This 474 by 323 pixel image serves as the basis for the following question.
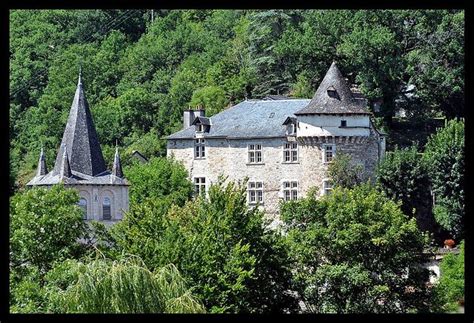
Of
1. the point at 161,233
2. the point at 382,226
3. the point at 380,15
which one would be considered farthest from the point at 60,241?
the point at 380,15

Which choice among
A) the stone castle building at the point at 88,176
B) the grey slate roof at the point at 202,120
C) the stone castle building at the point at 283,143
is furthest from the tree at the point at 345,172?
the stone castle building at the point at 88,176

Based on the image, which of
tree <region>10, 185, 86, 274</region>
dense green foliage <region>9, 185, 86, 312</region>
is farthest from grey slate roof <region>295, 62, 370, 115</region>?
tree <region>10, 185, 86, 274</region>

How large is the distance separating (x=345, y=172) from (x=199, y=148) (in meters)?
6.83

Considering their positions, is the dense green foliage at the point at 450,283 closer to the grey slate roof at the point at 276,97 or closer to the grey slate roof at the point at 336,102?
the grey slate roof at the point at 336,102

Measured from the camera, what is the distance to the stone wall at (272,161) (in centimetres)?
6016

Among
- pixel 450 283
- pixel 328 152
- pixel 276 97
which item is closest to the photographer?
pixel 450 283

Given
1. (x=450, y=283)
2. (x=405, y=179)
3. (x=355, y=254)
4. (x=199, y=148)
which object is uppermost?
(x=199, y=148)

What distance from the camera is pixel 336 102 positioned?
2399 inches

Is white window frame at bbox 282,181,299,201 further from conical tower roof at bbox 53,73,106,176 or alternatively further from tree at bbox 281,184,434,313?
tree at bbox 281,184,434,313

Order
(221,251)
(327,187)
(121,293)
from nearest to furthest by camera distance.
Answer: (121,293), (221,251), (327,187)

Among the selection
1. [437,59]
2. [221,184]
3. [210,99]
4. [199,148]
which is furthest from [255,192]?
[437,59]

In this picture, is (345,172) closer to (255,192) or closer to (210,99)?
(255,192)

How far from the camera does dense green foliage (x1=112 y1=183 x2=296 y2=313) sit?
40656 mm
